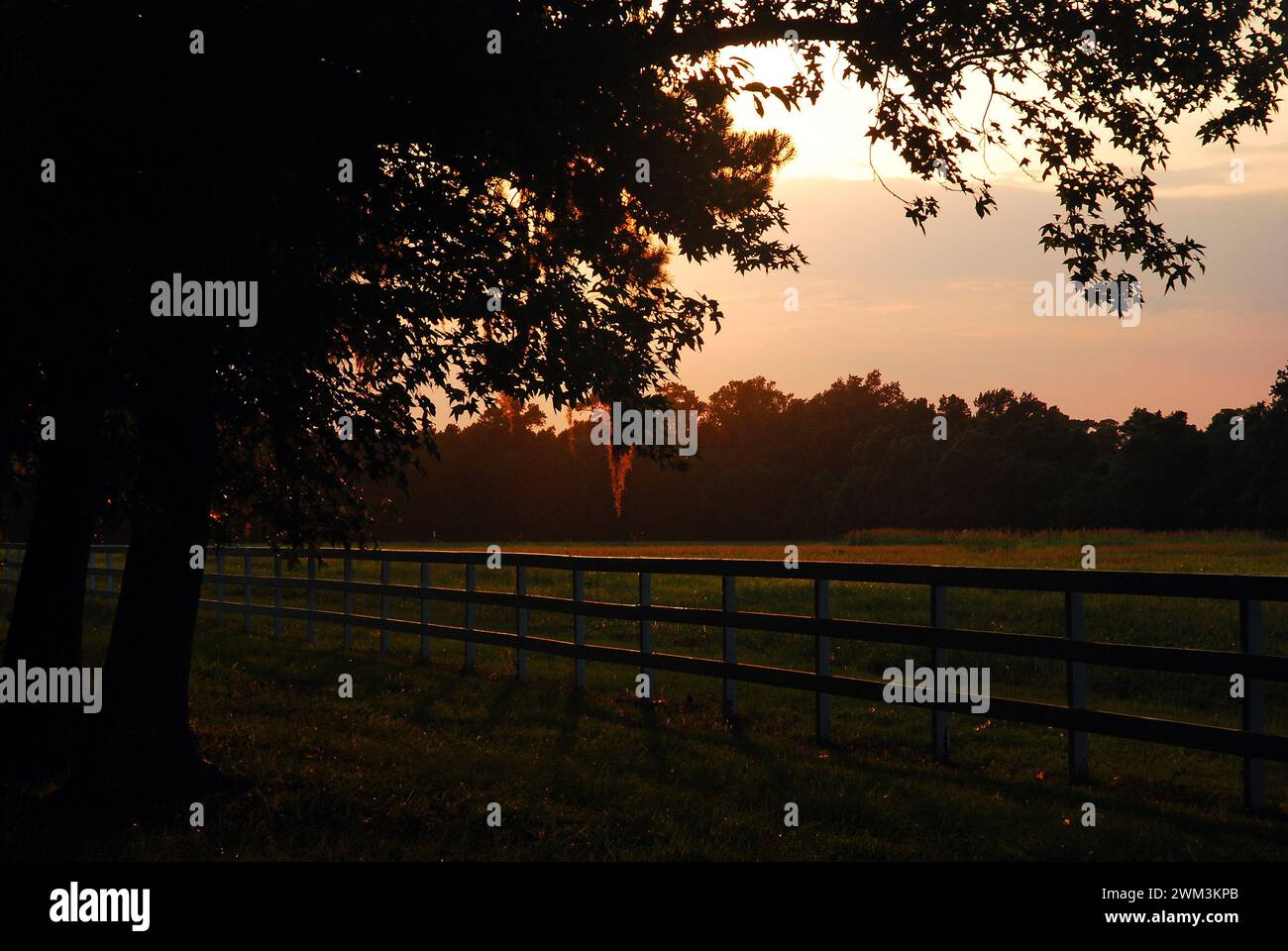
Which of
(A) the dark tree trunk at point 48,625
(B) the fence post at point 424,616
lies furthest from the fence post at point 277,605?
(A) the dark tree trunk at point 48,625

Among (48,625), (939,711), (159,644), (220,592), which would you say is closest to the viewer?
(159,644)

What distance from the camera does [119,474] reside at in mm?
7082

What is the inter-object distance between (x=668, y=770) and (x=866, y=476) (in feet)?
306

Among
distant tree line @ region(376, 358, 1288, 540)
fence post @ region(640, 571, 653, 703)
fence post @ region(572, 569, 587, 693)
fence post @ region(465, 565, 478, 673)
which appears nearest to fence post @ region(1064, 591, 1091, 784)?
fence post @ region(640, 571, 653, 703)

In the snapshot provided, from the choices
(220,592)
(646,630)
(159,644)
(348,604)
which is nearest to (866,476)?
(220,592)

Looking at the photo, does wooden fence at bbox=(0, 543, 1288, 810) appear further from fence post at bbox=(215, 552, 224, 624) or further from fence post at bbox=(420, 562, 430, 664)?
fence post at bbox=(215, 552, 224, 624)

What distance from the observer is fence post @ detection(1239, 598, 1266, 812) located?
785 cm

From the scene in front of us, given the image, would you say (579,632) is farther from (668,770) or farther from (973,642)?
(973,642)

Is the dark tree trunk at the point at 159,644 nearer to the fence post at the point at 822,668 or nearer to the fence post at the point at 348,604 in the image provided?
the fence post at the point at 822,668

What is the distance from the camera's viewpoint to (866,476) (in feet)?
331

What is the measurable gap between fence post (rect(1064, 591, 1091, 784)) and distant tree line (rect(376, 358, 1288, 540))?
6574 cm

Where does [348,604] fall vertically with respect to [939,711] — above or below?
above

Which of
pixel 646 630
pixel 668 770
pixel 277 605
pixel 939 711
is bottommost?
pixel 668 770
